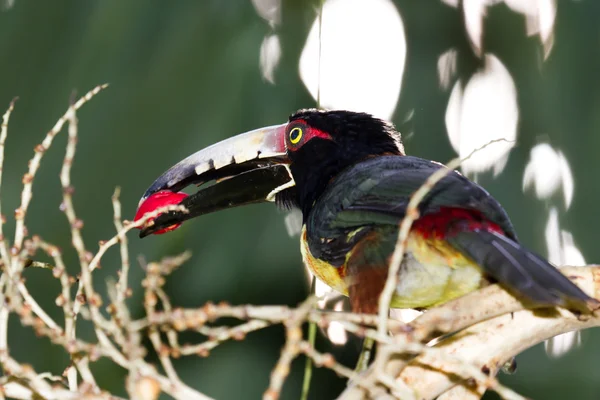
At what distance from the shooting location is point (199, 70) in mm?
1716

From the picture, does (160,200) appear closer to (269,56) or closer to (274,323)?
(274,323)

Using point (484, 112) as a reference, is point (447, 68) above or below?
above

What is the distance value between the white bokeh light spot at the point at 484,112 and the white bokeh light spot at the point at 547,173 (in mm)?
61

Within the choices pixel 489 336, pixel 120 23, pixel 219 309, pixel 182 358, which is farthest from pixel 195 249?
pixel 219 309

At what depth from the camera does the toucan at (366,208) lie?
0.77 metres

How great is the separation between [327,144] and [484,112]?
1.87 ft

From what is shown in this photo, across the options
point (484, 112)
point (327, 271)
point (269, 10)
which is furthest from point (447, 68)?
point (327, 271)

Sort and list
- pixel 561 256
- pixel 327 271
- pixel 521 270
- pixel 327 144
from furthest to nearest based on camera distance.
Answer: pixel 561 256
pixel 327 144
pixel 327 271
pixel 521 270

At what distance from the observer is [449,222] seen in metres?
0.84

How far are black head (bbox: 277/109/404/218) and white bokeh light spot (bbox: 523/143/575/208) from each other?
1.70ft

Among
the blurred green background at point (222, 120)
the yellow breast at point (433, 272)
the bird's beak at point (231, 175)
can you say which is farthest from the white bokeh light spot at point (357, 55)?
the yellow breast at point (433, 272)

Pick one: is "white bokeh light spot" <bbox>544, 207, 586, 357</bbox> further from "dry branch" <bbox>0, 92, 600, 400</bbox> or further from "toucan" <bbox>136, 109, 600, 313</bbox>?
"dry branch" <bbox>0, 92, 600, 400</bbox>

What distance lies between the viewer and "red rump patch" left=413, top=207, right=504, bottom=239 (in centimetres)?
83

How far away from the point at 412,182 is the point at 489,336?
248 mm
